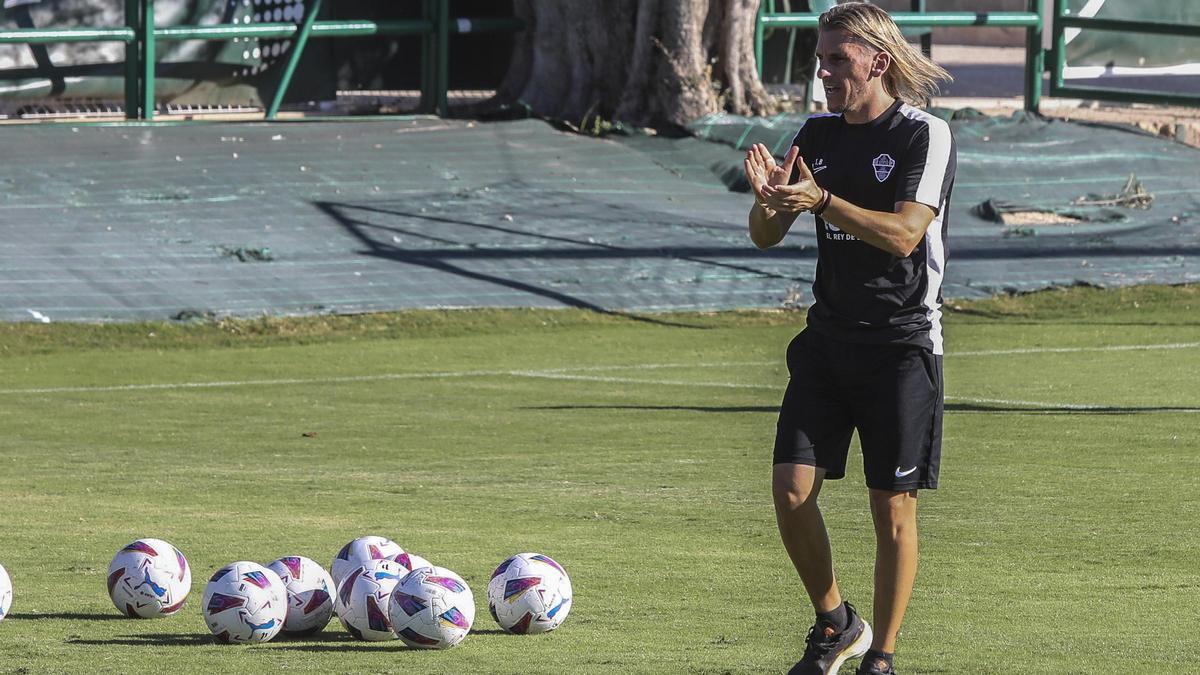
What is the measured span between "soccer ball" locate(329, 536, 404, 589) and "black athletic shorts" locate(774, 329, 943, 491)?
1614mm

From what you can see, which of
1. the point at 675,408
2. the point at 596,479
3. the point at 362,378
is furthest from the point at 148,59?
the point at 596,479

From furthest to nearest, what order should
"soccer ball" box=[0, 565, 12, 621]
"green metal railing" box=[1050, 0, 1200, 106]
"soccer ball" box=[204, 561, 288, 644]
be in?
"green metal railing" box=[1050, 0, 1200, 106] < "soccer ball" box=[0, 565, 12, 621] < "soccer ball" box=[204, 561, 288, 644]

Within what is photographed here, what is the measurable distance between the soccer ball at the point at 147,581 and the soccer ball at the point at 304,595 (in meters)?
0.45

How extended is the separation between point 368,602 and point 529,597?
21.4 inches

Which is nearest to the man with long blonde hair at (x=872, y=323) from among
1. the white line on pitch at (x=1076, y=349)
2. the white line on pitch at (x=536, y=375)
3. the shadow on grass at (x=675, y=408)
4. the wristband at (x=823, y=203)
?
the wristband at (x=823, y=203)

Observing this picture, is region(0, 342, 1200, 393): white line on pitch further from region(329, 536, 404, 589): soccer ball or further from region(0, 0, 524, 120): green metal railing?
region(0, 0, 524, 120): green metal railing

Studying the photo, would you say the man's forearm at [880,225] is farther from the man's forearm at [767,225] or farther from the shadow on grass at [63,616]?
the shadow on grass at [63,616]

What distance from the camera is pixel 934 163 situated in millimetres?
6094

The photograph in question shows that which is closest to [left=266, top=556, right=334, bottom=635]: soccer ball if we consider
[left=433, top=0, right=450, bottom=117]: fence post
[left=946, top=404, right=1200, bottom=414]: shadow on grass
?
[left=946, top=404, right=1200, bottom=414]: shadow on grass

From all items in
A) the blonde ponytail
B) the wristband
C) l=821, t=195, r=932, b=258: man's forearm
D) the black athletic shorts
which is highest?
the blonde ponytail

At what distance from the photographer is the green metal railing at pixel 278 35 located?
22188mm

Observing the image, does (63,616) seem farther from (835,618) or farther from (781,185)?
(781,185)

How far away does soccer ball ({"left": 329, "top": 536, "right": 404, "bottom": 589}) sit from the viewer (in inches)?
285

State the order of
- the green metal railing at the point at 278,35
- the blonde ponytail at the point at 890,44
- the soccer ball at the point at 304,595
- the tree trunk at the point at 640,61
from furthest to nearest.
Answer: the tree trunk at the point at 640,61, the green metal railing at the point at 278,35, the soccer ball at the point at 304,595, the blonde ponytail at the point at 890,44
